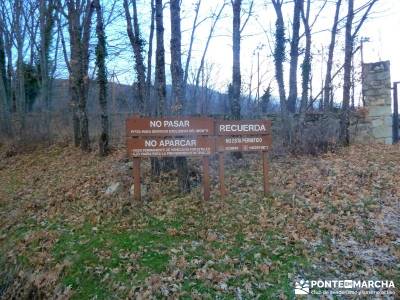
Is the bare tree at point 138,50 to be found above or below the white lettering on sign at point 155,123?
above

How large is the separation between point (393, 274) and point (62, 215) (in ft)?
20.3

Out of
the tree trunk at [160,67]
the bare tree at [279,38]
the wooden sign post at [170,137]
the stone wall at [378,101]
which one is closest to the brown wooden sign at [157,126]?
the wooden sign post at [170,137]

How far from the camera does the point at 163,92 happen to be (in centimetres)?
909

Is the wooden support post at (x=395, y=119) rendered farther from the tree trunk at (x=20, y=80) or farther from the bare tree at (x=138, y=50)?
the tree trunk at (x=20, y=80)

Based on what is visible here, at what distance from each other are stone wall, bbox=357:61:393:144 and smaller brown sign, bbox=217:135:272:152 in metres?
7.76

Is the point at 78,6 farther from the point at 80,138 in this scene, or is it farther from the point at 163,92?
the point at 163,92

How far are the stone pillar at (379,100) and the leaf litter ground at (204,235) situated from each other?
14.7ft

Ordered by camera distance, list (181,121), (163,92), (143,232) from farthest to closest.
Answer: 1. (163,92)
2. (181,121)
3. (143,232)

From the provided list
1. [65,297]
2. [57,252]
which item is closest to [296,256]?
[65,297]

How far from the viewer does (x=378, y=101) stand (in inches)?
541

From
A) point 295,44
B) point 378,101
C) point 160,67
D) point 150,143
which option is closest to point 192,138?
point 150,143

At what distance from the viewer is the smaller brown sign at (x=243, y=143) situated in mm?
7750
